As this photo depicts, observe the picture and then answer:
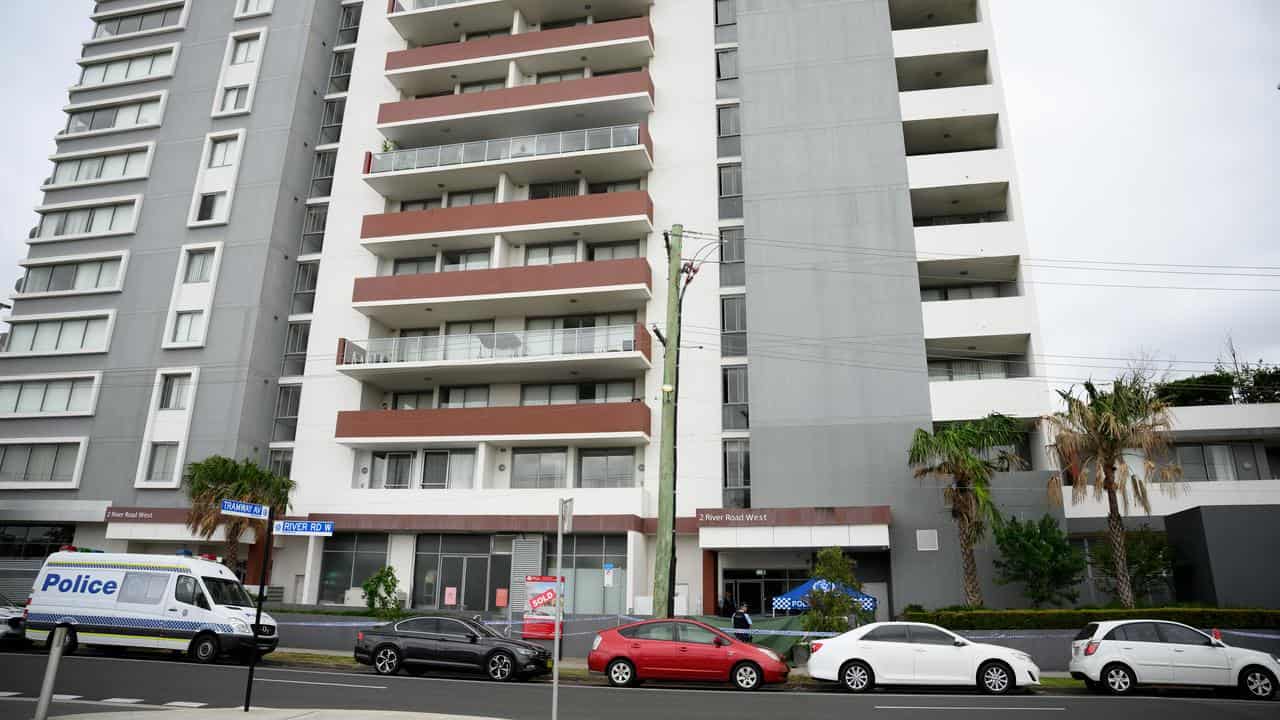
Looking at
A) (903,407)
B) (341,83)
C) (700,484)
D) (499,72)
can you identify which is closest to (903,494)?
(903,407)

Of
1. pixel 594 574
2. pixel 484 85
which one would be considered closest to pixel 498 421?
pixel 594 574

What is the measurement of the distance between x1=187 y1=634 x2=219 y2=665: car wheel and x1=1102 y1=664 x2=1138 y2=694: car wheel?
20787 millimetres

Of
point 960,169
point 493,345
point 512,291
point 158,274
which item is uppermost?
point 960,169

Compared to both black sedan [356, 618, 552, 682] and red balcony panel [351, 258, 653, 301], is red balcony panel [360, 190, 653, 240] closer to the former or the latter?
red balcony panel [351, 258, 653, 301]

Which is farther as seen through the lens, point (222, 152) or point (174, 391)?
point (222, 152)

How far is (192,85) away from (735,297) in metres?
30.6

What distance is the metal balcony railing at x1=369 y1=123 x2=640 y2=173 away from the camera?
117 feet

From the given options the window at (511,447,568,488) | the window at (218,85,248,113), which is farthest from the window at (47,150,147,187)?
the window at (511,447,568,488)

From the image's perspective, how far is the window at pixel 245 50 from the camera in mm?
42531

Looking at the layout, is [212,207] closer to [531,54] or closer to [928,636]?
[531,54]

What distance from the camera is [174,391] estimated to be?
122 feet

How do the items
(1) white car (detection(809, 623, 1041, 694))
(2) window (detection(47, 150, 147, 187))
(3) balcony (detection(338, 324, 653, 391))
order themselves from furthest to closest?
(2) window (detection(47, 150, 147, 187))
(3) balcony (detection(338, 324, 653, 391))
(1) white car (detection(809, 623, 1041, 694))

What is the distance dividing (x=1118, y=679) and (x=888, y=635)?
4760 mm

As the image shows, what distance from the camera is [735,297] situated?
111 ft
